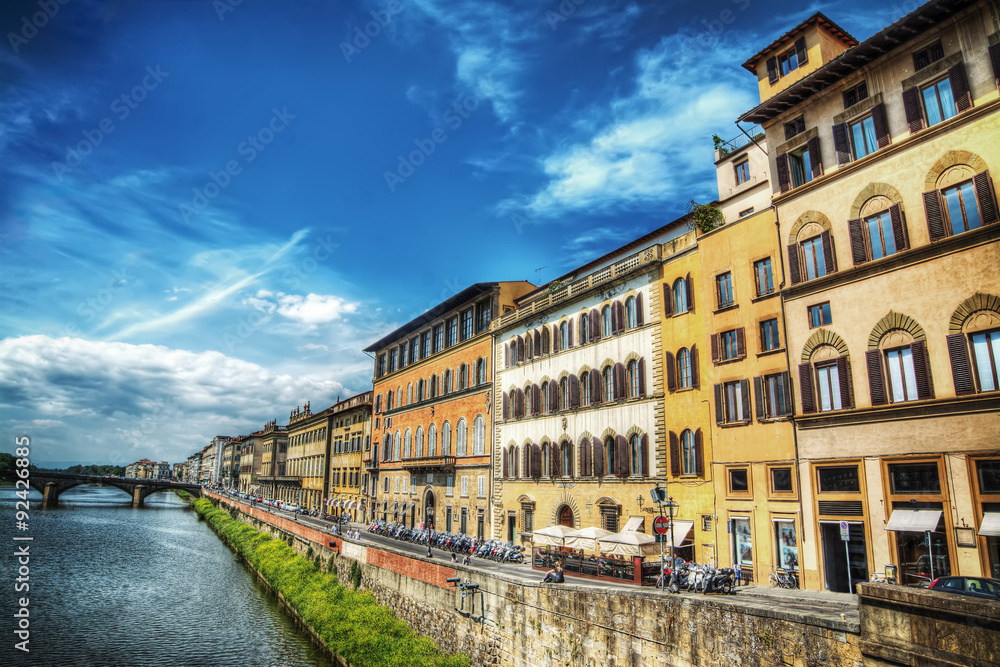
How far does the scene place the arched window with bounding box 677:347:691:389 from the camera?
26.0 metres

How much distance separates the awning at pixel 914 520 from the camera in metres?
17.5

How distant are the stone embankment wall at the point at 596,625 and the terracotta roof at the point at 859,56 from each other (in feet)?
59.2

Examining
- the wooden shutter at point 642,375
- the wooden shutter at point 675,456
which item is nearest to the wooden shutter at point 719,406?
the wooden shutter at point 675,456

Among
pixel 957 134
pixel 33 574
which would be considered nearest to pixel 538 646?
pixel 957 134

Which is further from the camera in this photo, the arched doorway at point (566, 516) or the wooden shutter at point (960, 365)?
the arched doorway at point (566, 516)

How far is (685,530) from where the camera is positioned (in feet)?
81.6

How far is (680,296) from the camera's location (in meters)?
27.0

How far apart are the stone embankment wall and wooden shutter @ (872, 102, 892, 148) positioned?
15.2 m

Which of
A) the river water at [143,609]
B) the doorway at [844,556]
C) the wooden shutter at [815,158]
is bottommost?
the river water at [143,609]

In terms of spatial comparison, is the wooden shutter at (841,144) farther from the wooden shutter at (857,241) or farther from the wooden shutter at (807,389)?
the wooden shutter at (807,389)

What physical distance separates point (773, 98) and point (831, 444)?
13074 mm

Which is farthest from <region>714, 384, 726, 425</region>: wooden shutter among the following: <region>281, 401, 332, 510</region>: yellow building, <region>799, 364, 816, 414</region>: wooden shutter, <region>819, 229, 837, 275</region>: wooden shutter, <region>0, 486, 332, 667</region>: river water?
<region>281, 401, 332, 510</region>: yellow building

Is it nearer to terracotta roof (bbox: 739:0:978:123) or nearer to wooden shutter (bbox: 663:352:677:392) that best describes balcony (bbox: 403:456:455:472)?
wooden shutter (bbox: 663:352:677:392)

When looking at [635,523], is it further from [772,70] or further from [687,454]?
[772,70]
